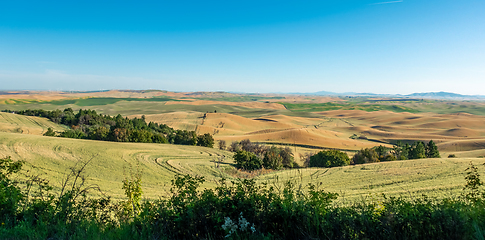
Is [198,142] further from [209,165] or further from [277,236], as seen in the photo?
[277,236]

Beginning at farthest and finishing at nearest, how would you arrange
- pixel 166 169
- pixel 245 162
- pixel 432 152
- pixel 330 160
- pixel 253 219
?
pixel 432 152
pixel 330 160
pixel 245 162
pixel 166 169
pixel 253 219

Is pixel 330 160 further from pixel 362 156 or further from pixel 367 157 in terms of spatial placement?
pixel 367 157

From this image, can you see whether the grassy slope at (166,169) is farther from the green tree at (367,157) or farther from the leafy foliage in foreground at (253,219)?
the green tree at (367,157)

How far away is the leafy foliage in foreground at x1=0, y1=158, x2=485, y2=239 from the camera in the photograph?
4.35 m

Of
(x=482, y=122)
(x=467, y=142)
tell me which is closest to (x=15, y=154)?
(x=467, y=142)

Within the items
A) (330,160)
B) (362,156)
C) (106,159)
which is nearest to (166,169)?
(106,159)

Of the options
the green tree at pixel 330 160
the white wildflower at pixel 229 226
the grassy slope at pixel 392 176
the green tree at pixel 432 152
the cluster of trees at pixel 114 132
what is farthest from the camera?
the green tree at pixel 432 152

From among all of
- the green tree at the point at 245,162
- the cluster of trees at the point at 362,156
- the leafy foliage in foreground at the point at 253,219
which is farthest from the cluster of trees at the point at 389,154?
the leafy foliage in foreground at the point at 253,219

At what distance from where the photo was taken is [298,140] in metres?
65.3

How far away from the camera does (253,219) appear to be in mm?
4941

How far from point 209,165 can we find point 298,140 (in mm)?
39609

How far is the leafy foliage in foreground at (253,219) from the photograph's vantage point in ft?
14.3

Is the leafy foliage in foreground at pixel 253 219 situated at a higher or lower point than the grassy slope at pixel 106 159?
higher

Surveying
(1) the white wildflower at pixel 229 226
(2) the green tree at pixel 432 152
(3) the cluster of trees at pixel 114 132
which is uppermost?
(1) the white wildflower at pixel 229 226
